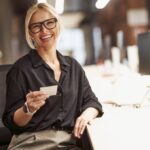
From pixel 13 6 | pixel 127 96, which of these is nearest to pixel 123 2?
pixel 13 6

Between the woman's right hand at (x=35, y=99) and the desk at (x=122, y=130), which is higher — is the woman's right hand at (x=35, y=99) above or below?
above

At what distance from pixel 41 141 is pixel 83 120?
0.23m

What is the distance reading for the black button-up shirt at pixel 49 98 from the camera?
1561 mm

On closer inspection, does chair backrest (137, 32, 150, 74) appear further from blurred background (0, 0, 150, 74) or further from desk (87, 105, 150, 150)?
desk (87, 105, 150, 150)

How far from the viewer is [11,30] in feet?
19.1

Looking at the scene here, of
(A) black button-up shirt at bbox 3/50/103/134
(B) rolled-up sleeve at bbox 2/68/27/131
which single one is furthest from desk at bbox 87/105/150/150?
(B) rolled-up sleeve at bbox 2/68/27/131

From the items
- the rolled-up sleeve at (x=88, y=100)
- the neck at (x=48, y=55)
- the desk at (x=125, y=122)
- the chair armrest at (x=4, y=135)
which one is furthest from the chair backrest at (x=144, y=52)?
the chair armrest at (x=4, y=135)

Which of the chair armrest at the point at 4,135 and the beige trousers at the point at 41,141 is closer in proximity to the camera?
the beige trousers at the point at 41,141

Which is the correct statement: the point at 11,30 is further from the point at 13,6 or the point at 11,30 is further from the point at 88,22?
the point at 88,22

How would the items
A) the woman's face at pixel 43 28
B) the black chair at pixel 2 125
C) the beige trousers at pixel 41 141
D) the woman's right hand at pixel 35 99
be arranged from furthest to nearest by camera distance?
the black chair at pixel 2 125, the woman's face at pixel 43 28, the beige trousers at pixel 41 141, the woman's right hand at pixel 35 99

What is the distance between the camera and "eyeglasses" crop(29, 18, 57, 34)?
5.45ft

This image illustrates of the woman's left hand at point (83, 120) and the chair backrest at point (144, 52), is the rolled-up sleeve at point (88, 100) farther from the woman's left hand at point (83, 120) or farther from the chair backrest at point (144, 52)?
the chair backrest at point (144, 52)

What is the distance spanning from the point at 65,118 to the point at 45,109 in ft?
0.39

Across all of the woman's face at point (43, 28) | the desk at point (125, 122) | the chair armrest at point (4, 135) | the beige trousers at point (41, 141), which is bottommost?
the chair armrest at point (4, 135)
